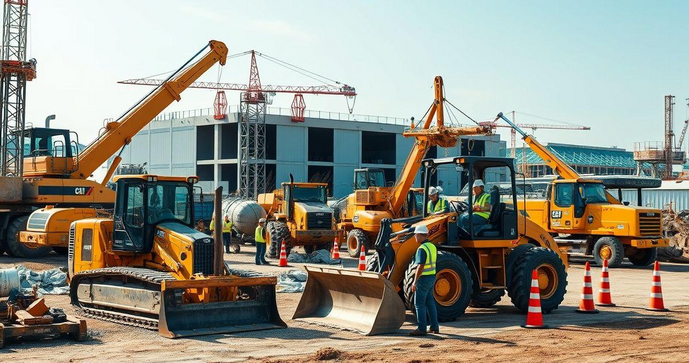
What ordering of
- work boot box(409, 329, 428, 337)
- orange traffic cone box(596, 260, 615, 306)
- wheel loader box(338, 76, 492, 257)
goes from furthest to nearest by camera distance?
wheel loader box(338, 76, 492, 257)
orange traffic cone box(596, 260, 615, 306)
work boot box(409, 329, 428, 337)

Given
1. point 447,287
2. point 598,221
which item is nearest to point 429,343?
point 447,287

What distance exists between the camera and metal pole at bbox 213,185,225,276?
11539mm

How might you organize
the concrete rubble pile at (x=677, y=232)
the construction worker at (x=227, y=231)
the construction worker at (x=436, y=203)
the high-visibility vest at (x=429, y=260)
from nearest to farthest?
1. the high-visibility vest at (x=429, y=260)
2. the construction worker at (x=436, y=203)
3. the concrete rubble pile at (x=677, y=232)
4. the construction worker at (x=227, y=231)

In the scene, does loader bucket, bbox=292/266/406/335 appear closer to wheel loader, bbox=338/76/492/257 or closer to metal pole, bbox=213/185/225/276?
metal pole, bbox=213/185/225/276

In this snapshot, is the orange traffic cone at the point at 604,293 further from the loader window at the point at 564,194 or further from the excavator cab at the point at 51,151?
the excavator cab at the point at 51,151

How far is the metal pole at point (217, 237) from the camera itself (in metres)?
11.5

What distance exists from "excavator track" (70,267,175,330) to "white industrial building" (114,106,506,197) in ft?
170

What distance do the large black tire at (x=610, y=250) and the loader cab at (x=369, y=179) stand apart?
8.98 metres

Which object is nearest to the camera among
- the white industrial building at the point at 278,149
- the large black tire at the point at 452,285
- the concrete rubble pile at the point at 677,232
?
the large black tire at the point at 452,285

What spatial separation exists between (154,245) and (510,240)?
234 inches

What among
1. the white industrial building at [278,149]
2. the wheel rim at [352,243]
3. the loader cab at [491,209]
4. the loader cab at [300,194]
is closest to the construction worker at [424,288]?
the loader cab at [491,209]

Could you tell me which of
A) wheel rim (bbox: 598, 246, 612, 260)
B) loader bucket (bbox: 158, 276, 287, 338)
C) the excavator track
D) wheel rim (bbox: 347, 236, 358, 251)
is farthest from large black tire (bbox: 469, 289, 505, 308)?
wheel rim (bbox: 347, 236, 358, 251)

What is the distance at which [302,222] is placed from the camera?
27.5 meters

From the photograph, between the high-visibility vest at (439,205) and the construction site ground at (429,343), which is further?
the high-visibility vest at (439,205)
